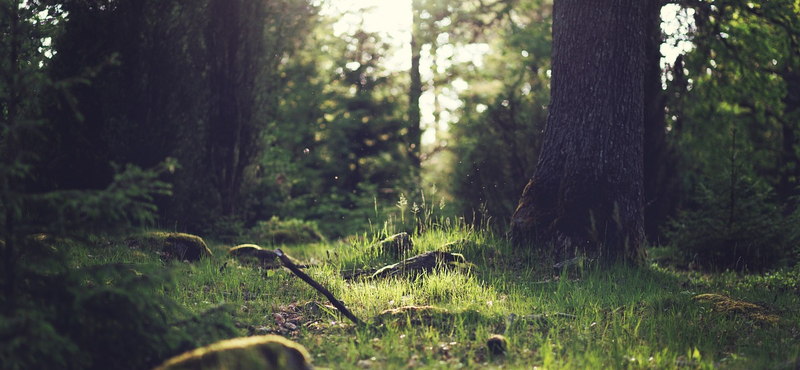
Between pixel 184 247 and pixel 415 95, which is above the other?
pixel 415 95

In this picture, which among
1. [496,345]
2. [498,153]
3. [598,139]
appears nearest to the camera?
[496,345]

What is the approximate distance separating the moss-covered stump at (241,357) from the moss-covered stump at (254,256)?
4671 mm

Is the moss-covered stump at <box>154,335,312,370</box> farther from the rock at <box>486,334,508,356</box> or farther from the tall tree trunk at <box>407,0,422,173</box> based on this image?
the tall tree trunk at <box>407,0,422,173</box>

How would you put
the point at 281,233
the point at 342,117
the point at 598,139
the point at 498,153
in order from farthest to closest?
the point at 342,117
the point at 498,153
the point at 281,233
the point at 598,139

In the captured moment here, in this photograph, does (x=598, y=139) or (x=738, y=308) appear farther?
(x=598, y=139)

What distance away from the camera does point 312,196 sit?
16328 millimetres

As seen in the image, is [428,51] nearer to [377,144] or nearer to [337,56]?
[337,56]

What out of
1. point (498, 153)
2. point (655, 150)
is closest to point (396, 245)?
point (498, 153)

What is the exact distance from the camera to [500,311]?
5.52m

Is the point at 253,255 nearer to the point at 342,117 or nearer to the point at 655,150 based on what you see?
the point at 655,150

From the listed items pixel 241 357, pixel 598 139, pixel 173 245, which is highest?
pixel 598 139

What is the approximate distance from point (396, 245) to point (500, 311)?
8.50ft

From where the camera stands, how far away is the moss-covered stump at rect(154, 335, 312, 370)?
10.9 ft

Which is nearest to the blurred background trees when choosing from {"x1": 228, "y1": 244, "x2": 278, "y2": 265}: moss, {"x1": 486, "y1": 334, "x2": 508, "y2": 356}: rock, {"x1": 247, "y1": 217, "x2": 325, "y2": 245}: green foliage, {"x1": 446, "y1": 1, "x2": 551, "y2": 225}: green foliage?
{"x1": 446, "y1": 1, "x2": 551, "y2": 225}: green foliage
